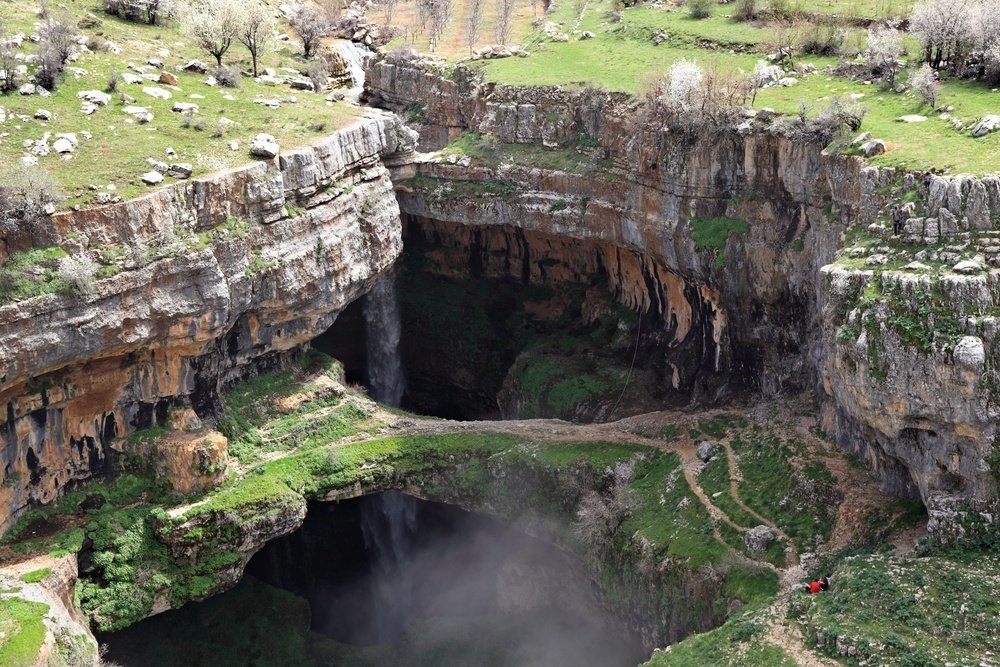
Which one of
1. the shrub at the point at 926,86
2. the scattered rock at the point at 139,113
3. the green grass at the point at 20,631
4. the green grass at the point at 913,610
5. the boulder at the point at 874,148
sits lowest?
the green grass at the point at 20,631

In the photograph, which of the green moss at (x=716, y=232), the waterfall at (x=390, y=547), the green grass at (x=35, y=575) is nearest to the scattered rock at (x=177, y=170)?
the green grass at (x=35, y=575)

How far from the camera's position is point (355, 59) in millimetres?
57906

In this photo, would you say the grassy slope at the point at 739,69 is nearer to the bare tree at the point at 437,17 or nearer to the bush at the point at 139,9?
the bare tree at the point at 437,17

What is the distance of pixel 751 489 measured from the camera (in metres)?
34.9

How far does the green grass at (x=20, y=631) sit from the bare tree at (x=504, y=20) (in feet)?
109

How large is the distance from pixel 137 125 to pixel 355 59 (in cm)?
2036

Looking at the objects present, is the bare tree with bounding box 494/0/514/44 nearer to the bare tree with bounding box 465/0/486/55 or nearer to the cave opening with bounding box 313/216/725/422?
the bare tree with bounding box 465/0/486/55

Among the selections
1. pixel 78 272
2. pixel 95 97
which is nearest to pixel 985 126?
pixel 78 272

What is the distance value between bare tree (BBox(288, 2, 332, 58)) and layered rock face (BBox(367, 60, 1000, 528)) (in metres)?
4.10

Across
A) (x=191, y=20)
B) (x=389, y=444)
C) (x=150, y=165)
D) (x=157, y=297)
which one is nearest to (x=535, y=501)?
(x=389, y=444)

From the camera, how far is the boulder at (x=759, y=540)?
106 feet

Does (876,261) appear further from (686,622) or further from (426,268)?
(426,268)

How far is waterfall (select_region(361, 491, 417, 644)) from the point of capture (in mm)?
43406

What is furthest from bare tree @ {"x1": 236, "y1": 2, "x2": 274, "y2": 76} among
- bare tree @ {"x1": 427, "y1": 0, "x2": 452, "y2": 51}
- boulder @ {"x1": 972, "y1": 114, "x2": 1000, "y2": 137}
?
boulder @ {"x1": 972, "y1": 114, "x2": 1000, "y2": 137}
